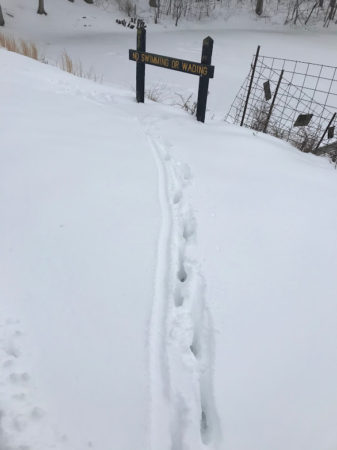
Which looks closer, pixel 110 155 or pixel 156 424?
pixel 156 424

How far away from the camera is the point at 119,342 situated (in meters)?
1.61

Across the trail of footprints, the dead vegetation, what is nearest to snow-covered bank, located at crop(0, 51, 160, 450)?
the trail of footprints

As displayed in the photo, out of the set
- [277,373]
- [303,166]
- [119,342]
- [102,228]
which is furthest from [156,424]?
[303,166]

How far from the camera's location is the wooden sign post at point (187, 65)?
3.85 meters

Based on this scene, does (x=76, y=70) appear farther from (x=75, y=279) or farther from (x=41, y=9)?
(x=41, y=9)

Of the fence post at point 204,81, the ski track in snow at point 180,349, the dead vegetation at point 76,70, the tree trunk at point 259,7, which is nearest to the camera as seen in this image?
the ski track in snow at point 180,349

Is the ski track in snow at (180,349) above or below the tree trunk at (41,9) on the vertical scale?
below

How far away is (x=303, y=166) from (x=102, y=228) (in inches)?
89.9

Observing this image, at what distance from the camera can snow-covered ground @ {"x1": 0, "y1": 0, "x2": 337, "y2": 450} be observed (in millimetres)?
1375

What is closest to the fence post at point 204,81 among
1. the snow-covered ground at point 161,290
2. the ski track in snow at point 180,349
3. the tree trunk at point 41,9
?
the snow-covered ground at point 161,290

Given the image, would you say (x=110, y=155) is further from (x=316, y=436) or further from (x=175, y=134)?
(x=316, y=436)

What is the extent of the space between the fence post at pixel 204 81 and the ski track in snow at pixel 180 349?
233 cm

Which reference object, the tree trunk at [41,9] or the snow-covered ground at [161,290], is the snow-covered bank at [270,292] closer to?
the snow-covered ground at [161,290]

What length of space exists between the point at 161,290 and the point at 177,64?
10.7 ft
